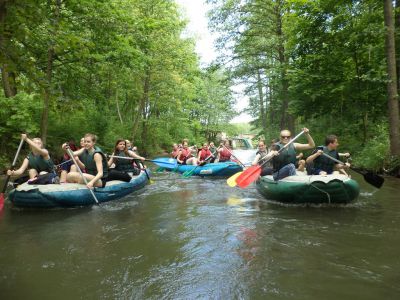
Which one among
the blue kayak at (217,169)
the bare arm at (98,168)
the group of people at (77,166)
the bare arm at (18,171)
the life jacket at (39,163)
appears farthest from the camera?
the blue kayak at (217,169)

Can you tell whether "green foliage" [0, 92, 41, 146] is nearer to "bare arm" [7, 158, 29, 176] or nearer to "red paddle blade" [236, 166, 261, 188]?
"bare arm" [7, 158, 29, 176]

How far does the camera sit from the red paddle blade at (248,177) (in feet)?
23.5

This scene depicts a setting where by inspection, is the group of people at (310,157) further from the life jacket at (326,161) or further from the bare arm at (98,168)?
the bare arm at (98,168)

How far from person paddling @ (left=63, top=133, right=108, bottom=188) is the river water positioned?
539 millimetres

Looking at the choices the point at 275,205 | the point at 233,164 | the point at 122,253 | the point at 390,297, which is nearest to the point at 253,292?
the point at 390,297

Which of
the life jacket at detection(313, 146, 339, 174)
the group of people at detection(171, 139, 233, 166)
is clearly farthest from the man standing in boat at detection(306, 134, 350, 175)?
the group of people at detection(171, 139, 233, 166)

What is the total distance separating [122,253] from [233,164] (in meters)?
7.36

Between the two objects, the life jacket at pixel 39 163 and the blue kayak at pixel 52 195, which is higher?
the life jacket at pixel 39 163

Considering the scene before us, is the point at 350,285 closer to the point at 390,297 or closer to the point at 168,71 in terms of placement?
the point at 390,297

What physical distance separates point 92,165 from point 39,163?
94cm

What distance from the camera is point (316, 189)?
6.25 meters

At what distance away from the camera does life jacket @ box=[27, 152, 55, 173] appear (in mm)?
6691

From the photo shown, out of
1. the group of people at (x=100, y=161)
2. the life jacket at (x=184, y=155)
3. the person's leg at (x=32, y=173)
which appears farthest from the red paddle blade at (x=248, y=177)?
the life jacket at (x=184, y=155)

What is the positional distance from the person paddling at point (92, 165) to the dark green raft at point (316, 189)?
3.23 meters
